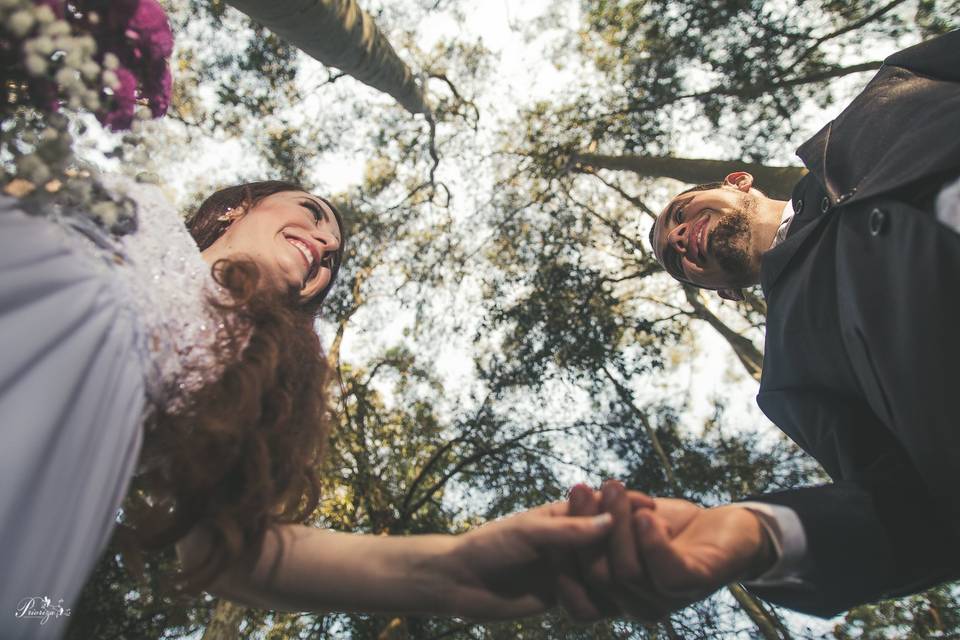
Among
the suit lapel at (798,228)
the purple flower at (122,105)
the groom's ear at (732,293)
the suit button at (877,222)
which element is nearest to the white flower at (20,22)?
the purple flower at (122,105)

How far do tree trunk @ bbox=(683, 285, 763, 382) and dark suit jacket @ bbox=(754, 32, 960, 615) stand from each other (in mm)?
5215

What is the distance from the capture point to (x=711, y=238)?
377 cm

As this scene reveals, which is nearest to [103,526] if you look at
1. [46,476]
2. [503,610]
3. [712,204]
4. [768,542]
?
[46,476]

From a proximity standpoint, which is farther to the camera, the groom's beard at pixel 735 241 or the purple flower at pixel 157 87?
the groom's beard at pixel 735 241

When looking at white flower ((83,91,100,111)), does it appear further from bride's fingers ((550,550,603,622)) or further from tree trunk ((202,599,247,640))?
tree trunk ((202,599,247,640))

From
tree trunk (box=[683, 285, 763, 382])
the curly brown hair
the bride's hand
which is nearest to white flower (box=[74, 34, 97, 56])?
the curly brown hair

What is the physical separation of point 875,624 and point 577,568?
6935mm

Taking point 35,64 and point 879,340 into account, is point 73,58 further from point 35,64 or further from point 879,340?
point 879,340

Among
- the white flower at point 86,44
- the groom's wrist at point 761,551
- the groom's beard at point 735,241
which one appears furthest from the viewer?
the groom's beard at point 735,241

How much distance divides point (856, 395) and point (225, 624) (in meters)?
5.94

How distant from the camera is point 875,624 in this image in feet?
20.2

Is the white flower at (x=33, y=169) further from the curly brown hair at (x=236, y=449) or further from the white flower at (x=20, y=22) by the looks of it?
the curly brown hair at (x=236, y=449)

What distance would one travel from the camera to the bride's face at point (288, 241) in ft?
8.14

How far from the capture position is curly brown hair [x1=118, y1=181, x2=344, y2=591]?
1.59 metres
